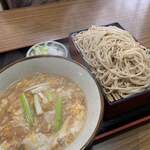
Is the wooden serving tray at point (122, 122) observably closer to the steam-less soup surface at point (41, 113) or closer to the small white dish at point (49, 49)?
the steam-less soup surface at point (41, 113)

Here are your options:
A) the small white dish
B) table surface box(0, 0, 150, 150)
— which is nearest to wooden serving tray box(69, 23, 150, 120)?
the small white dish

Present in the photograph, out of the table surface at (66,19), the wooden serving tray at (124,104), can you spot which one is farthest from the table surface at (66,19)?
the wooden serving tray at (124,104)

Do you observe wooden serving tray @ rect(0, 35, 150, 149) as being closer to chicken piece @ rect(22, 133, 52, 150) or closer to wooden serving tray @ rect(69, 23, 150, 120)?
wooden serving tray @ rect(69, 23, 150, 120)

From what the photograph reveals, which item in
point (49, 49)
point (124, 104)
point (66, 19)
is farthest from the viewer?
point (66, 19)

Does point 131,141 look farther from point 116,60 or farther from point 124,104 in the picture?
point 116,60

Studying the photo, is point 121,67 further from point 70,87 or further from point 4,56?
point 4,56

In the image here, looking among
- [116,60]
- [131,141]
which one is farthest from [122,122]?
[116,60]
